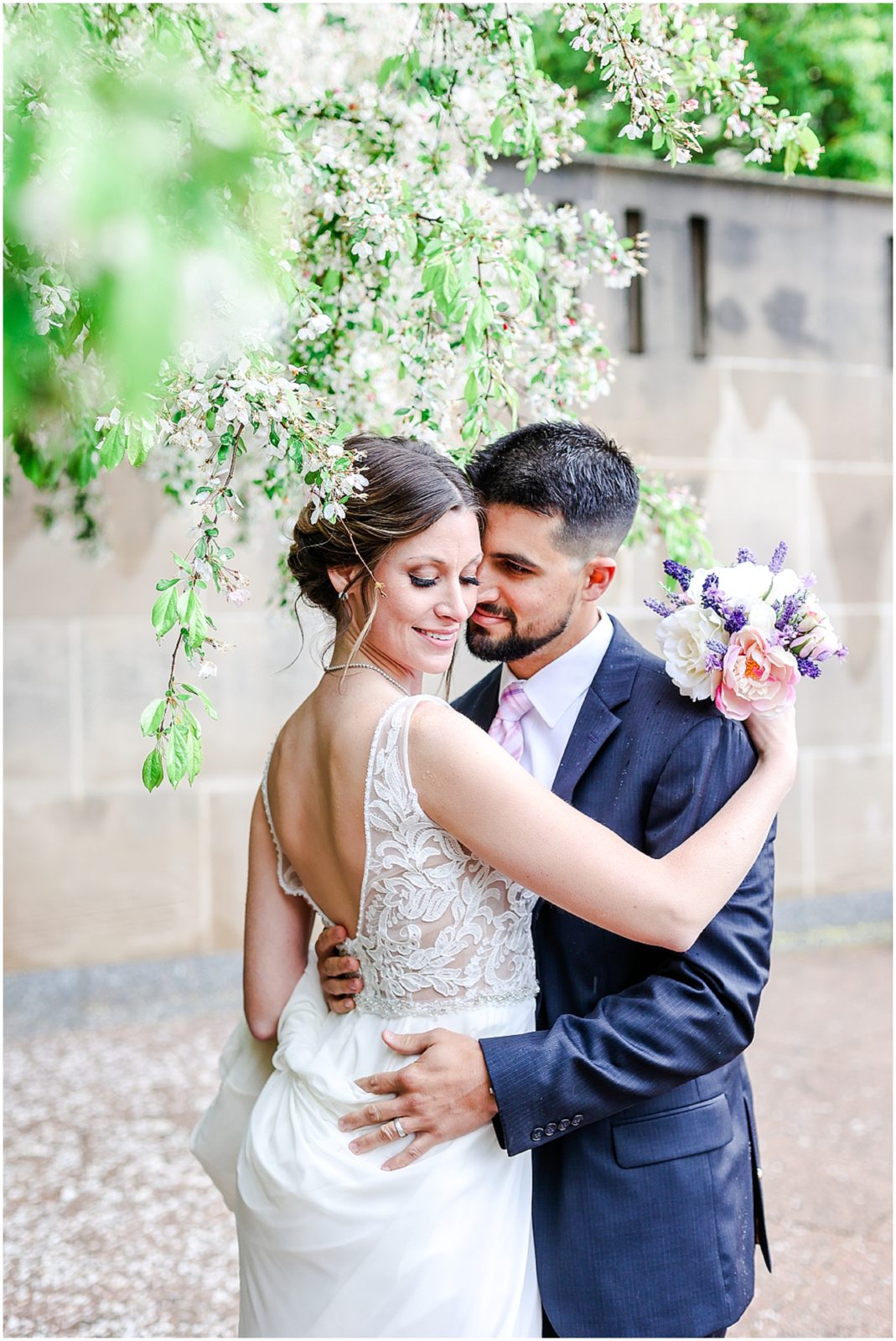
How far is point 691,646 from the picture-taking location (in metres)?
2.02

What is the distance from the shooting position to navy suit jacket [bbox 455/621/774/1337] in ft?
6.33

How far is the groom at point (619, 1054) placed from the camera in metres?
1.94

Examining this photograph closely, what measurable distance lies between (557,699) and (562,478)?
1.43 feet

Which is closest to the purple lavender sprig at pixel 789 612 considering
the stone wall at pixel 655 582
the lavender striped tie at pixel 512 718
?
the lavender striped tie at pixel 512 718

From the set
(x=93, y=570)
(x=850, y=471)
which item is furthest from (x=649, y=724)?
(x=850, y=471)

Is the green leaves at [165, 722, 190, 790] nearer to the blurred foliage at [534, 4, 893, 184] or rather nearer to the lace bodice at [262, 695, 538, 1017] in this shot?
the lace bodice at [262, 695, 538, 1017]

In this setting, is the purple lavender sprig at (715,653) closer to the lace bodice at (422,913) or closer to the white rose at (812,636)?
the white rose at (812,636)

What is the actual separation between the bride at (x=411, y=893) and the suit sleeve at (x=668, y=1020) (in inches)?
3.1

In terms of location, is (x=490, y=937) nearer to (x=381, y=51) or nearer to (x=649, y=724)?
(x=649, y=724)

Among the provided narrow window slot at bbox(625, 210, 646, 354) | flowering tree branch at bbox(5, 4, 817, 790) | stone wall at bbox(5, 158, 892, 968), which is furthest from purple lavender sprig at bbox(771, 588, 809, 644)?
narrow window slot at bbox(625, 210, 646, 354)

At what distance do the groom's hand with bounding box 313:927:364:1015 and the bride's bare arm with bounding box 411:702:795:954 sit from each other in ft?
1.34

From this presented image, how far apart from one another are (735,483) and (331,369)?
568 centimetres

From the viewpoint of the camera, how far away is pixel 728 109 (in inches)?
96.9

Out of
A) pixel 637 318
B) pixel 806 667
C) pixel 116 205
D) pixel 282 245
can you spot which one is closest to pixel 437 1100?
pixel 806 667
